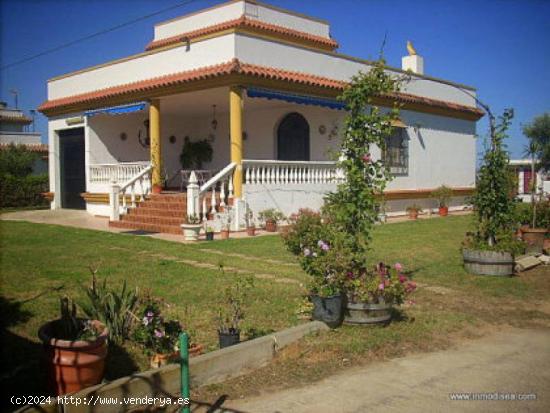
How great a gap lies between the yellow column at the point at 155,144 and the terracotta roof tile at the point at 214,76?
60cm

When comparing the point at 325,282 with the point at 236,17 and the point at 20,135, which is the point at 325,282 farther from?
the point at 20,135

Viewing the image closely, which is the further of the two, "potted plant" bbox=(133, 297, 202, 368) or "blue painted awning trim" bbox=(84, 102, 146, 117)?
"blue painted awning trim" bbox=(84, 102, 146, 117)

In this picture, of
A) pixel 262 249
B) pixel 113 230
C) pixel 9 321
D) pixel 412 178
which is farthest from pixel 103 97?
pixel 9 321

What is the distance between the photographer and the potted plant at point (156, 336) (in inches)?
187

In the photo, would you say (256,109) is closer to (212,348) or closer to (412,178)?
(412,178)

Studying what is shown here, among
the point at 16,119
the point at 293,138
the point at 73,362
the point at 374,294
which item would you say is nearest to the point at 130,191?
the point at 293,138

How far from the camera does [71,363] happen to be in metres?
3.79

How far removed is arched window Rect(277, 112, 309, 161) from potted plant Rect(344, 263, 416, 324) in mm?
12462

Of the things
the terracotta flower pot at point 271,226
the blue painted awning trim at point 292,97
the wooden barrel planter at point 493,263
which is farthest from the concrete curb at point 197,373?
the blue painted awning trim at point 292,97

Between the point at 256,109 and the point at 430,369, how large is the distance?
14930 millimetres

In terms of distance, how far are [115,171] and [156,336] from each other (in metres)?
14.1

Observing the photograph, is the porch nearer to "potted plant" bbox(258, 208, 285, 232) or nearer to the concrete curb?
"potted plant" bbox(258, 208, 285, 232)

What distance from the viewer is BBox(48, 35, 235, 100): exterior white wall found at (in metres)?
14.6

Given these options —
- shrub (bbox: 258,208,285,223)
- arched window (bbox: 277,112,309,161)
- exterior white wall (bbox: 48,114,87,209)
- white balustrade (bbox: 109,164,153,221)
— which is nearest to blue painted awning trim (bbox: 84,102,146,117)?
white balustrade (bbox: 109,164,153,221)
